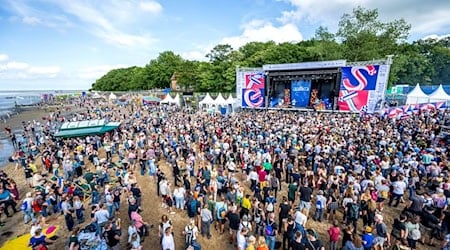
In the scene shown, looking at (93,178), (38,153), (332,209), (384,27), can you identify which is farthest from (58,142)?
(384,27)

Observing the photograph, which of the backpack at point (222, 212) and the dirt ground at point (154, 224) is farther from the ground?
the backpack at point (222, 212)

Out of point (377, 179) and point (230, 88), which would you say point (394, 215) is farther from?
point (230, 88)

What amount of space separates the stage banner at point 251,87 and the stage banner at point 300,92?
3586mm

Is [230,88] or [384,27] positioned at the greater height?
[384,27]

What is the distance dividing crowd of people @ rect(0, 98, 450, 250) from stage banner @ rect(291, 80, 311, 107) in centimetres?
1280

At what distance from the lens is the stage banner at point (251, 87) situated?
30.1m

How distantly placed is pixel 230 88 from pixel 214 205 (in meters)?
40.0

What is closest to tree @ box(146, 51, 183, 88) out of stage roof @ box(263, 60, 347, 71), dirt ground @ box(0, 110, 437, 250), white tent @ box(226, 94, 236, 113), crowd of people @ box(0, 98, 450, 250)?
white tent @ box(226, 94, 236, 113)

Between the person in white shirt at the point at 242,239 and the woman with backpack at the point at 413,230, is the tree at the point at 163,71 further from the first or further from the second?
the woman with backpack at the point at 413,230

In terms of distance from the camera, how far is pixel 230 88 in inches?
1838

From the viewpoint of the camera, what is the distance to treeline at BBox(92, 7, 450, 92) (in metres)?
35.0

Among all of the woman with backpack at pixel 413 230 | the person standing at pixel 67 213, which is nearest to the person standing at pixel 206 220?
the person standing at pixel 67 213

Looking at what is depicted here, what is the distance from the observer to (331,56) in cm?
3803

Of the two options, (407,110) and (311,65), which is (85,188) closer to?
(311,65)
